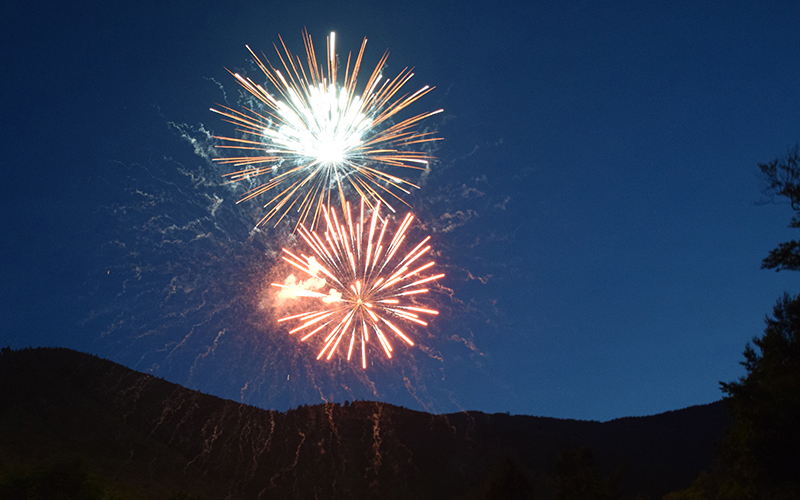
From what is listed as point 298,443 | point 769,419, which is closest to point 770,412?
point 769,419

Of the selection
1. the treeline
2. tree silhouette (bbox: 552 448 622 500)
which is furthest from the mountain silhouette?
the treeline

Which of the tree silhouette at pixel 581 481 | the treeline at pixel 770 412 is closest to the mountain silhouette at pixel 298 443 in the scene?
the tree silhouette at pixel 581 481

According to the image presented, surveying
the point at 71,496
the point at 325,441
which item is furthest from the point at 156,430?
the point at 71,496

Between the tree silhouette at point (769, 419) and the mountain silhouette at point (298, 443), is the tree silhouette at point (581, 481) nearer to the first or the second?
the mountain silhouette at point (298, 443)

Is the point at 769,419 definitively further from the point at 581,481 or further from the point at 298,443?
the point at 298,443

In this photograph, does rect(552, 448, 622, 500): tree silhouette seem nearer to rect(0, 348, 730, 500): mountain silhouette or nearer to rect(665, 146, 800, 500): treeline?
rect(0, 348, 730, 500): mountain silhouette

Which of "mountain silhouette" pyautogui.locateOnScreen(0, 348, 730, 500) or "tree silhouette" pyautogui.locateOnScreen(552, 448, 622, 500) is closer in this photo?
"tree silhouette" pyautogui.locateOnScreen(552, 448, 622, 500)

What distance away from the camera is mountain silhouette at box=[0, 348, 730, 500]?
136ft

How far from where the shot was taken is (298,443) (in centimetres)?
5878

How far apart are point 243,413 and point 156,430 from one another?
13.3m

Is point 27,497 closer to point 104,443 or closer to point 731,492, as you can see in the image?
point 104,443

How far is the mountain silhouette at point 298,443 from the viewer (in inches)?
1628

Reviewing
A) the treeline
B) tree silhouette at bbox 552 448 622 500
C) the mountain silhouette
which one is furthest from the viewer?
the mountain silhouette

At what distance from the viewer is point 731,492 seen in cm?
2081
